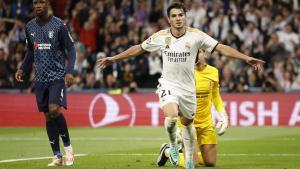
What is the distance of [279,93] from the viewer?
82.6 feet

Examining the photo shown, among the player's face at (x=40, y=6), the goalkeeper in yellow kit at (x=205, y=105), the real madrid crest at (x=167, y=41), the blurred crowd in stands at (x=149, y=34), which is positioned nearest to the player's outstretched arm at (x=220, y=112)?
the goalkeeper in yellow kit at (x=205, y=105)

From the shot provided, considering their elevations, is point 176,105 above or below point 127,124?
above

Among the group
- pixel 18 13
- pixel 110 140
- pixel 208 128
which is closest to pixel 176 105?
pixel 208 128

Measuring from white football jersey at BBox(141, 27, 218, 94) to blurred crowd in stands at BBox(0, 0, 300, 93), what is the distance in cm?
1346

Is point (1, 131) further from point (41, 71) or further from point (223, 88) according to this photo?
point (41, 71)

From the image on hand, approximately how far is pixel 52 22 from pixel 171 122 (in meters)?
2.91

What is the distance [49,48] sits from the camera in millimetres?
13180

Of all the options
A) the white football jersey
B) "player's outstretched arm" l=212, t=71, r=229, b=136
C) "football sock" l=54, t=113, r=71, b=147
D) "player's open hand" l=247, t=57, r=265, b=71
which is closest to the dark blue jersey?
"football sock" l=54, t=113, r=71, b=147

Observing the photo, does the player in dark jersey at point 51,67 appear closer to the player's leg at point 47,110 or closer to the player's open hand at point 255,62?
the player's leg at point 47,110

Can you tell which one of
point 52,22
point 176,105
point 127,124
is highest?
point 52,22

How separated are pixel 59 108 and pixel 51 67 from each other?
0.66 metres

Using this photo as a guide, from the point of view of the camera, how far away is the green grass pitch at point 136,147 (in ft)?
44.5

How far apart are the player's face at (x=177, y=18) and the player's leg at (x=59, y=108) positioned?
2348 millimetres

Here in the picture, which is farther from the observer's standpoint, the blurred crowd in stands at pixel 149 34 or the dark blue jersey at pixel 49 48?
the blurred crowd in stands at pixel 149 34
